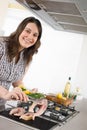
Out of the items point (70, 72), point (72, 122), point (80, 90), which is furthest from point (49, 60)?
point (72, 122)

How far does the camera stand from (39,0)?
5.28 ft

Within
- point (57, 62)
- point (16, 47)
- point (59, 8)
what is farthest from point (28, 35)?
point (57, 62)

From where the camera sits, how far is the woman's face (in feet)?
5.14

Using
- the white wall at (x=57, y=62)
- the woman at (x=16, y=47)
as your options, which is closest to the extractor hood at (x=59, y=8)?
the woman at (x=16, y=47)

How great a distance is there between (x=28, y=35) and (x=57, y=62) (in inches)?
75.0

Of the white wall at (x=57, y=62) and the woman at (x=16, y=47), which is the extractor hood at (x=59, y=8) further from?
the white wall at (x=57, y=62)

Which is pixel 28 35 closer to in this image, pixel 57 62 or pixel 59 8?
pixel 59 8

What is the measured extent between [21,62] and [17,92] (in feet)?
1.42

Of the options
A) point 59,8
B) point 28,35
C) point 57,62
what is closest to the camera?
point 28,35

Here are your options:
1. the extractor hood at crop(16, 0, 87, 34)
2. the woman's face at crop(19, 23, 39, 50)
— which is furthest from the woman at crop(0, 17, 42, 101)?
the extractor hood at crop(16, 0, 87, 34)

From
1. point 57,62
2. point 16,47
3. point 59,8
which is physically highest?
point 59,8

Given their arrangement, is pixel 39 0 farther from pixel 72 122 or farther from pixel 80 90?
pixel 80 90

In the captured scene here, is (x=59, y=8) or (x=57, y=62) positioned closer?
(x=59, y=8)

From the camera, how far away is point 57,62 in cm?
344
